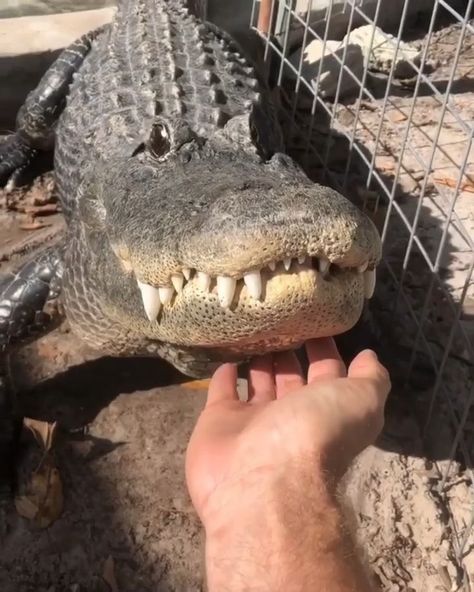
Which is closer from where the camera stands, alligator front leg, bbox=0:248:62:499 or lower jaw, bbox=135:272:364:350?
lower jaw, bbox=135:272:364:350

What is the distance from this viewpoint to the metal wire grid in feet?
8.50

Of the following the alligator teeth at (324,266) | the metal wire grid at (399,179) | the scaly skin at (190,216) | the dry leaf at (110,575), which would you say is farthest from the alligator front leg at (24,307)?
the alligator teeth at (324,266)

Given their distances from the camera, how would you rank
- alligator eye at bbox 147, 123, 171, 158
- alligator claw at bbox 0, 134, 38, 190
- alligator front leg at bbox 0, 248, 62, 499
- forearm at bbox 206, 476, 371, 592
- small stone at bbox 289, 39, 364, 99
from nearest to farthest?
forearm at bbox 206, 476, 371, 592, alligator eye at bbox 147, 123, 171, 158, alligator front leg at bbox 0, 248, 62, 499, alligator claw at bbox 0, 134, 38, 190, small stone at bbox 289, 39, 364, 99

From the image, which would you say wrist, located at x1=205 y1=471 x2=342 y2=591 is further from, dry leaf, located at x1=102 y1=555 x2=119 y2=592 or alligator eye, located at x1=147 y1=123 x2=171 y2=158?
alligator eye, located at x1=147 y1=123 x2=171 y2=158

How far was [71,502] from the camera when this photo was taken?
2490 mm

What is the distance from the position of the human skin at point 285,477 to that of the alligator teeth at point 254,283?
281 millimetres

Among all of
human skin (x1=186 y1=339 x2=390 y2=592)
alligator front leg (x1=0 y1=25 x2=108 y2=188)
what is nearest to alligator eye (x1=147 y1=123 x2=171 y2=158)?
human skin (x1=186 y1=339 x2=390 y2=592)

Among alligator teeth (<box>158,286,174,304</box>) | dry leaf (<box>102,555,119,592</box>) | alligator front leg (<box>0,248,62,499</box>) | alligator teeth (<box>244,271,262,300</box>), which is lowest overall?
dry leaf (<box>102,555,119,592</box>)

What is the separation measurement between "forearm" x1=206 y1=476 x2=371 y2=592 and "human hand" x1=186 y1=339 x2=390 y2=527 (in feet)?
0.13

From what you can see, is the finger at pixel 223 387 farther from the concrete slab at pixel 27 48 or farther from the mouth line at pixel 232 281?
the concrete slab at pixel 27 48

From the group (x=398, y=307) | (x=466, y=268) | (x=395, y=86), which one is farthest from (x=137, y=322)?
(x=395, y=86)

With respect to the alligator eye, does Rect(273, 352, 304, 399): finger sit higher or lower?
lower

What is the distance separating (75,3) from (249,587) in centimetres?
435

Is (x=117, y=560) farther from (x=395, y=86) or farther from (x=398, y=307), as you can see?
(x=395, y=86)
